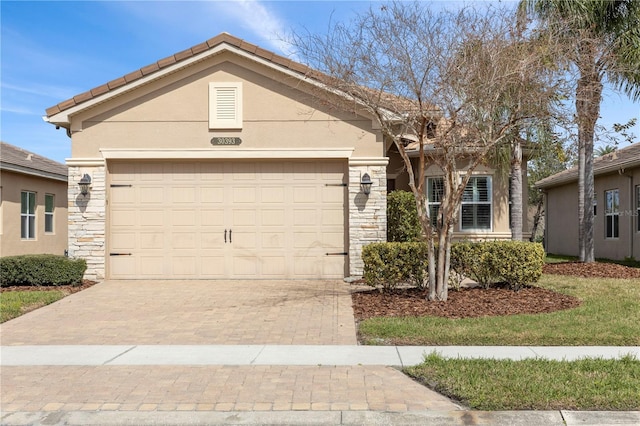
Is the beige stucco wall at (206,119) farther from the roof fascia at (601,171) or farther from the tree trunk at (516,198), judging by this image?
the roof fascia at (601,171)

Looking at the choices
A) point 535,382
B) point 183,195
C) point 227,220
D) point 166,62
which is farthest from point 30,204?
point 535,382

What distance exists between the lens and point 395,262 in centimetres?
1114

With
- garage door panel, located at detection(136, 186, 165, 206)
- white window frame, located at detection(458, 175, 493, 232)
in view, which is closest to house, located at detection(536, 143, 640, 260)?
white window frame, located at detection(458, 175, 493, 232)

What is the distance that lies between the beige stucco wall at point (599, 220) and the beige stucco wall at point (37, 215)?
1971 centimetres

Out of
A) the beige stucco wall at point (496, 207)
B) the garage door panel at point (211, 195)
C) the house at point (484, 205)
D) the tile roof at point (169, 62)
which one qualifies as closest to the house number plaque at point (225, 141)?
the garage door panel at point (211, 195)

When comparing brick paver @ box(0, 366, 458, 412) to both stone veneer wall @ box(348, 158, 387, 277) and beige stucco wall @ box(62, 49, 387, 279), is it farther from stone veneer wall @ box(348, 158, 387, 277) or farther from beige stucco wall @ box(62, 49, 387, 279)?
beige stucco wall @ box(62, 49, 387, 279)

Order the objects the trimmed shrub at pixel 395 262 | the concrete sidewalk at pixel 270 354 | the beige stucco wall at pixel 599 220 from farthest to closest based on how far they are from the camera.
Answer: the beige stucco wall at pixel 599 220 → the trimmed shrub at pixel 395 262 → the concrete sidewalk at pixel 270 354

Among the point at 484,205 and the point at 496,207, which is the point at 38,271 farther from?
the point at 496,207

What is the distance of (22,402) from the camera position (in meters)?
5.79

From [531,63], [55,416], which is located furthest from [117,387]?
[531,63]

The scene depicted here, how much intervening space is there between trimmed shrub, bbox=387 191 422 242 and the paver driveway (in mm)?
2093

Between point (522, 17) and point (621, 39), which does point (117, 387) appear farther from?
point (621, 39)

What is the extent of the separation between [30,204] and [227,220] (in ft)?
29.3

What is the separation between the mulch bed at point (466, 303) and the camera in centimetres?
969
